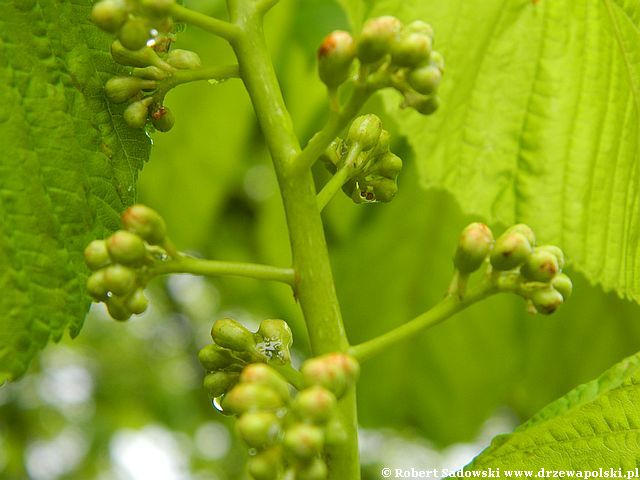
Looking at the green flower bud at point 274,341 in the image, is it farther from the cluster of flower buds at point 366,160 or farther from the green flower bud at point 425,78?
the green flower bud at point 425,78

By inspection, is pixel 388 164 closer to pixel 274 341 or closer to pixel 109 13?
pixel 274 341

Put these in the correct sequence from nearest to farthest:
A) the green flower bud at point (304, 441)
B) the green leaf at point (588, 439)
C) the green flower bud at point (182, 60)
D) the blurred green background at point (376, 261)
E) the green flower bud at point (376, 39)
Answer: the green flower bud at point (304, 441), the green flower bud at point (376, 39), the green flower bud at point (182, 60), the green leaf at point (588, 439), the blurred green background at point (376, 261)

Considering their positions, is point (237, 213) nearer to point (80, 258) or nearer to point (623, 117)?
point (623, 117)

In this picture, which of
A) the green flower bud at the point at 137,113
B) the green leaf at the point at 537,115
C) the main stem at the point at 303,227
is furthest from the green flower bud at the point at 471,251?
the green leaf at the point at 537,115

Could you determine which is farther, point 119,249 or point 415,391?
point 415,391

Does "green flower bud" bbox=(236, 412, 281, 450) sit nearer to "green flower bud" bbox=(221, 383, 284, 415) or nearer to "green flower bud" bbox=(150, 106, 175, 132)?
"green flower bud" bbox=(221, 383, 284, 415)

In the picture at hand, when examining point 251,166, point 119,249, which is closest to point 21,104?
point 119,249

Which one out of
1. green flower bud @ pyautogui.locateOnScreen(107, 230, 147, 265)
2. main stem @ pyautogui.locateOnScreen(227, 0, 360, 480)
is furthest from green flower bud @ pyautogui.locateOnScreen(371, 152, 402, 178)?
green flower bud @ pyautogui.locateOnScreen(107, 230, 147, 265)
